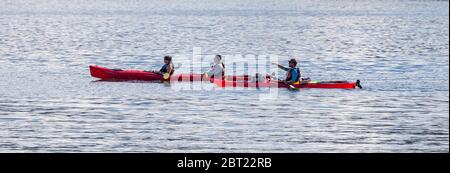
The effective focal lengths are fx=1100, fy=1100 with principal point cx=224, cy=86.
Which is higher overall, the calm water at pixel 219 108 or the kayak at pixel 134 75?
the kayak at pixel 134 75

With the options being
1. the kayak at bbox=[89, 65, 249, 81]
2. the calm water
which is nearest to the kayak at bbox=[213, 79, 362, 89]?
the calm water

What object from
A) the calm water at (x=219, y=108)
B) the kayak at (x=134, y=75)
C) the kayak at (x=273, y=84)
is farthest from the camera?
the kayak at (x=134, y=75)

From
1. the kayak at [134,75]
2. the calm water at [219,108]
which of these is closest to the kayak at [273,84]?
the calm water at [219,108]

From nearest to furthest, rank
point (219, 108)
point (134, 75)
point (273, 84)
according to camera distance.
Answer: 1. point (219, 108)
2. point (273, 84)
3. point (134, 75)

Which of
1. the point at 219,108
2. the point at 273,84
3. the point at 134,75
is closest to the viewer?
the point at 219,108

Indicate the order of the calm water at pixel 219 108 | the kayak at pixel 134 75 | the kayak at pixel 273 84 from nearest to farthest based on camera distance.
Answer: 1. the calm water at pixel 219 108
2. the kayak at pixel 273 84
3. the kayak at pixel 134 75

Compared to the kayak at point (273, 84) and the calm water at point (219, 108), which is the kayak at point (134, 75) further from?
the kayak at point (273, 84)

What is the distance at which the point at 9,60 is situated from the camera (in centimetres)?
6506

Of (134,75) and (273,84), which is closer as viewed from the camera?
(273,84)

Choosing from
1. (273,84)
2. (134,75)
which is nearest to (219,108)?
(273,84)

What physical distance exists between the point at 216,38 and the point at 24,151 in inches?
2864

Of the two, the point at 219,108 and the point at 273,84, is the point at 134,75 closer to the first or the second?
the point at 273,84

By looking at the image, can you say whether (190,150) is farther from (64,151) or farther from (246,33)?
(246,33)
